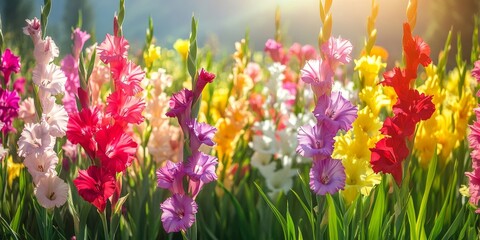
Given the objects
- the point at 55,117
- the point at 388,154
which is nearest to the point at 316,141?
the point at 388,154

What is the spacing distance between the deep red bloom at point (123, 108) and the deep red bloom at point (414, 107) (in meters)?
0.82

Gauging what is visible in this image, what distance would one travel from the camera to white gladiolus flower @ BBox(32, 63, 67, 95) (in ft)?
8.08

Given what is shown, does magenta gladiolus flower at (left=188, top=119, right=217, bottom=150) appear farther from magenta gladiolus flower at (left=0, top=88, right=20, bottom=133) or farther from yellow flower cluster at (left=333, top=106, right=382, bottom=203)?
magenta gladiolus flower at (left=0, top=88, right=20, bottom=133)

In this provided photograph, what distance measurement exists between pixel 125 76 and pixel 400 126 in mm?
907

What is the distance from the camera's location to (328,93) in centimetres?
211

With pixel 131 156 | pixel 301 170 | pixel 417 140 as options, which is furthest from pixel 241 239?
pixel 131 156

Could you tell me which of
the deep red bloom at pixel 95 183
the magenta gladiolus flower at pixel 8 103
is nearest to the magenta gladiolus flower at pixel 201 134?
the deep red bloom at pixel 95 183

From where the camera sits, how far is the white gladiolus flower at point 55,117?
7.55 feet

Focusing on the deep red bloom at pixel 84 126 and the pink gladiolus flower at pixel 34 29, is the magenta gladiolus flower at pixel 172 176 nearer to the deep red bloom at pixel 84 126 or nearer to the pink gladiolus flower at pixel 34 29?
the deep red bloom at pixel 84 126

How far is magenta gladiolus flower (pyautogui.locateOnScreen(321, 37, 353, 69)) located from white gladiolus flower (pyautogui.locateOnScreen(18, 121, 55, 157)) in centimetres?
96

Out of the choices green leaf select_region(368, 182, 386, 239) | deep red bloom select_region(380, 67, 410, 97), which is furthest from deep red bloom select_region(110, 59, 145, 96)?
green leaf select_region(368, 182, 386, 239)

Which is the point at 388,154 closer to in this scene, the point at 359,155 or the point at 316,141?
the point at 359,155

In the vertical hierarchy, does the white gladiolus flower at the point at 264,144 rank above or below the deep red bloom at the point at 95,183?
above

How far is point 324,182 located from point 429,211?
1.33 meters
